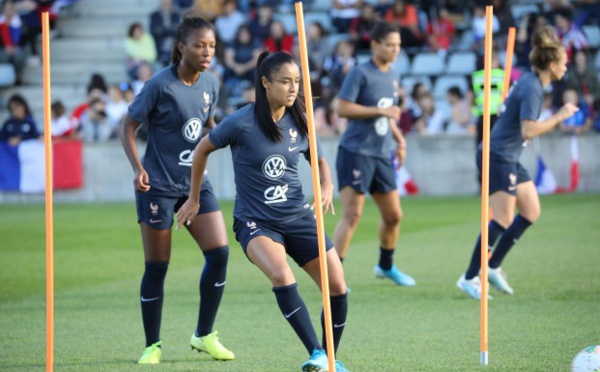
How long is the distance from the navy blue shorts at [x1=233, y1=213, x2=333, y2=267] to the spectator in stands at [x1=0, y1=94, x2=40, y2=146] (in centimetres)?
1528

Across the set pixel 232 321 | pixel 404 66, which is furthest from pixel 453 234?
pixel 404 66

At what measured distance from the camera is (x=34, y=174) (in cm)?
2161

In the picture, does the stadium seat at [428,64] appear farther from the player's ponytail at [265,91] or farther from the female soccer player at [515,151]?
the player's ponytail at [265,91]

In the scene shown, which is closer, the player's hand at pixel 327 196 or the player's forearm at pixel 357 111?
the player's hand at pixel 327 196

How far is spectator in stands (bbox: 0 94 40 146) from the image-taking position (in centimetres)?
2155

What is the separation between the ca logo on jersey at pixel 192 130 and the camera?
25.8ft

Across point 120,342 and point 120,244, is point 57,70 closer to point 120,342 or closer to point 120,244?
point 120,244

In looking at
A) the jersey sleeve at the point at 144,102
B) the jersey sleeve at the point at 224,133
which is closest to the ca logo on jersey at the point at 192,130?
the jersey sleeve at the point at 144,102

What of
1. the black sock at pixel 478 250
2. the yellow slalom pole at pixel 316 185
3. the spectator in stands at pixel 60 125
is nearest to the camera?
the yellow slalom pole at pixel 316 185

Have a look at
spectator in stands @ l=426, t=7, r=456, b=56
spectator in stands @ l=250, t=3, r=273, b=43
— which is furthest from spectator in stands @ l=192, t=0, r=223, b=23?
spectator in stands @ l=426, t=7, r=456, b=56

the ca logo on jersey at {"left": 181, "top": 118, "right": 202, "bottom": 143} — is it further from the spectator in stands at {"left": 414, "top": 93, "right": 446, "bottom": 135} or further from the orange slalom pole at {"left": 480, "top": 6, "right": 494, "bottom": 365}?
the spectator in stands at {"left": 414, "top": 93, "right": 446, "bottom": 135}

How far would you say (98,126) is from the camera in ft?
73.6

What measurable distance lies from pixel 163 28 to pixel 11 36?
140 inches

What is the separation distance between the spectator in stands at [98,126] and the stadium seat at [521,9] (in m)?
8.75
